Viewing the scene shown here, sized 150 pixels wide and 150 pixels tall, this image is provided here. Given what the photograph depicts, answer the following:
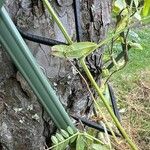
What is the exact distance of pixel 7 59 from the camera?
1.55ft

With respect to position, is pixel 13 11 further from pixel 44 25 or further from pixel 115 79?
pixel 115 79

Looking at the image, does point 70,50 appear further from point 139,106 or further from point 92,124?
point 139,106

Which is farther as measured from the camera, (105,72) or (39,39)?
(105,72)

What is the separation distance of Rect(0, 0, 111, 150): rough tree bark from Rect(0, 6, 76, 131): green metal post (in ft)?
0.12

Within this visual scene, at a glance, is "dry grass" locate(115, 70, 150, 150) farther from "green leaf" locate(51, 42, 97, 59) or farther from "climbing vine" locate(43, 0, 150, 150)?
"green leaf" locate(51, 42, 97, 59)

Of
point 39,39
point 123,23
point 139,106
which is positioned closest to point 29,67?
point 39,39

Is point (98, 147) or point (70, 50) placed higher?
point (70, 50)

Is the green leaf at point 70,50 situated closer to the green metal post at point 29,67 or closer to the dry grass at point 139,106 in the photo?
the green metal post at point 29,67

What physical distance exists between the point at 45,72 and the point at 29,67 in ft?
0.21

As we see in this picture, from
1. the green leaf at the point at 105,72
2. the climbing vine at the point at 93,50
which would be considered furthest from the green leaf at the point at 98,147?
the green leaf at the point at 105,72

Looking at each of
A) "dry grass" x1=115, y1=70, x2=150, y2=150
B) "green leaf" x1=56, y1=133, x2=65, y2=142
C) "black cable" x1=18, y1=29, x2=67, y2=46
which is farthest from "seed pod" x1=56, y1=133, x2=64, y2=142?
"dry grass" x1=115, y1=70, x2=150, y2=150

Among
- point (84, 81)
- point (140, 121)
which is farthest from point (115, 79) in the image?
point (84, 81)

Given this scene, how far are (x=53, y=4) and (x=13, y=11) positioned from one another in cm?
5

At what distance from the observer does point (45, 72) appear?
500mm
